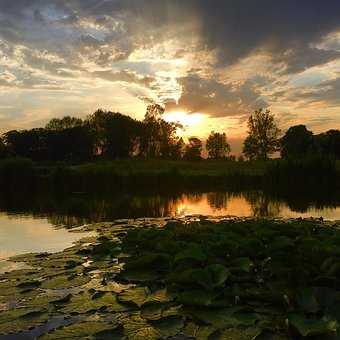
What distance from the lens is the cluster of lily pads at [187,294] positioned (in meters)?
4.81

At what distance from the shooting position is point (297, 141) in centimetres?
7225

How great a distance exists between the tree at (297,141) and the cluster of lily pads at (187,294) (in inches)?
2126

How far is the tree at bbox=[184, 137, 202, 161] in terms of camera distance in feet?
303

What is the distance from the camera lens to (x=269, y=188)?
3744 cm

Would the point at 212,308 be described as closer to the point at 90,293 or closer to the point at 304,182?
the point at 90,293

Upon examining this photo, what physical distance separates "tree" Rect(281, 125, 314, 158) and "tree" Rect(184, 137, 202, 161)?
59.7 feet

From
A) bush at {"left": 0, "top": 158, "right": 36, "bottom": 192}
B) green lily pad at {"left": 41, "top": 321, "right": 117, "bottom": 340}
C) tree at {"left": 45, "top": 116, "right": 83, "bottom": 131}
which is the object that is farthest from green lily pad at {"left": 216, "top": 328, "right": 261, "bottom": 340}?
tree at {"left": 45, "top": 116, "right": 83, "bottom": 131}

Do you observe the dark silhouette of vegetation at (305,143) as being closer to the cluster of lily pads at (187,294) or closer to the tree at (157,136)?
the tree at (157,136)

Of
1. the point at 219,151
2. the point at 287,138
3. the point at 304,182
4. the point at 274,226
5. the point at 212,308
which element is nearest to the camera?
the point at 212,308

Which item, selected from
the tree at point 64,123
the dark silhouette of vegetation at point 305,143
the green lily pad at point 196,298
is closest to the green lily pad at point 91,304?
the green lily pad at point 196,298

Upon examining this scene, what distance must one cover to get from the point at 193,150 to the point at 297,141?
98.9 ft

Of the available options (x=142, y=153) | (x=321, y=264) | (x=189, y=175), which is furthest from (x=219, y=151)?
(x=321, y=264)

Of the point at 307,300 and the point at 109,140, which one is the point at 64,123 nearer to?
the point at 109,140

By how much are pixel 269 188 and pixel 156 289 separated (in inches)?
1269
